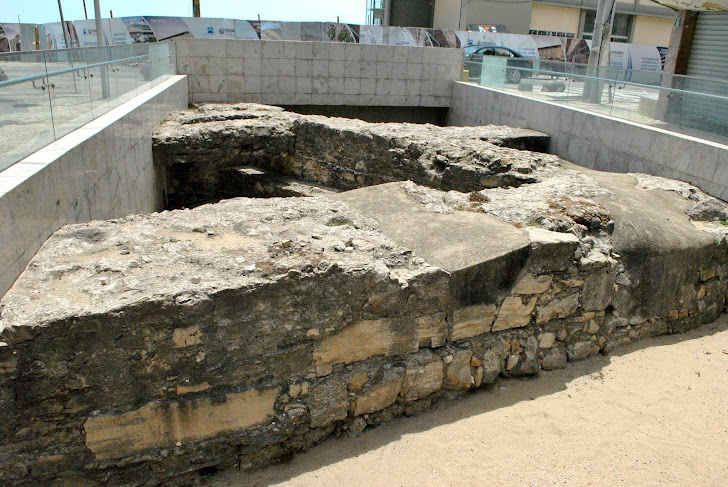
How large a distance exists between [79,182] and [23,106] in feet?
2.63

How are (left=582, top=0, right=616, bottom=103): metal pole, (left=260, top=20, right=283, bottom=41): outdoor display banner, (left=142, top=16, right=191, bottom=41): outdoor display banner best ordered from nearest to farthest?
(left=582, top=0, right=616, bottom=103): metal pole, (left=142, top=16, right=191, bottom=41): outdoor display banner, (left=260, top=20, right=283, bottom=41): outdoor display banner

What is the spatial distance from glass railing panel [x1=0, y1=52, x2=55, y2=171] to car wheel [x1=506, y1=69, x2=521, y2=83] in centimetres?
893

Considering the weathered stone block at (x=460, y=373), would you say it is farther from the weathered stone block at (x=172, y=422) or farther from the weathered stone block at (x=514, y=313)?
the weathered stone block at (x=172, y=422)

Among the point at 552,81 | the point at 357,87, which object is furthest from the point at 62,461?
the point at 357,87

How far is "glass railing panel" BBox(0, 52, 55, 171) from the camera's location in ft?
11.2

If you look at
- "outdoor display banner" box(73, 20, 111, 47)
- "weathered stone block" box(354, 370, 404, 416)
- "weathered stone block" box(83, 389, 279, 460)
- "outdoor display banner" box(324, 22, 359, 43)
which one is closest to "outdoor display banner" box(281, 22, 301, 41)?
"outdoor display banner" box(324, 22, 359, 43)

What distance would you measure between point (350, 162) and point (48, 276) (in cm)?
607

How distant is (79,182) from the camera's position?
4.34m

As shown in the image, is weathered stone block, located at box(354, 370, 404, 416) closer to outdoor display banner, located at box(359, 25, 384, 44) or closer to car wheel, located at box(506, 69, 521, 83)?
car wheel, located at box(506, 69, 521, 83)

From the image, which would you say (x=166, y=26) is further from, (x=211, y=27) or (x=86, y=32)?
(x=86, y=32)

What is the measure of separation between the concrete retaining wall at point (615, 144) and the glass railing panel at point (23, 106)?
641 cm

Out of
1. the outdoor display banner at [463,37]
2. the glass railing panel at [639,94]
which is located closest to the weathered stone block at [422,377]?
the glass railing panel at [639,94]

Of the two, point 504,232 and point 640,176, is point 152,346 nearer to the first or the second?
point 504,232

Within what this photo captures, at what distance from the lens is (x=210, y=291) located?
2.89 m
